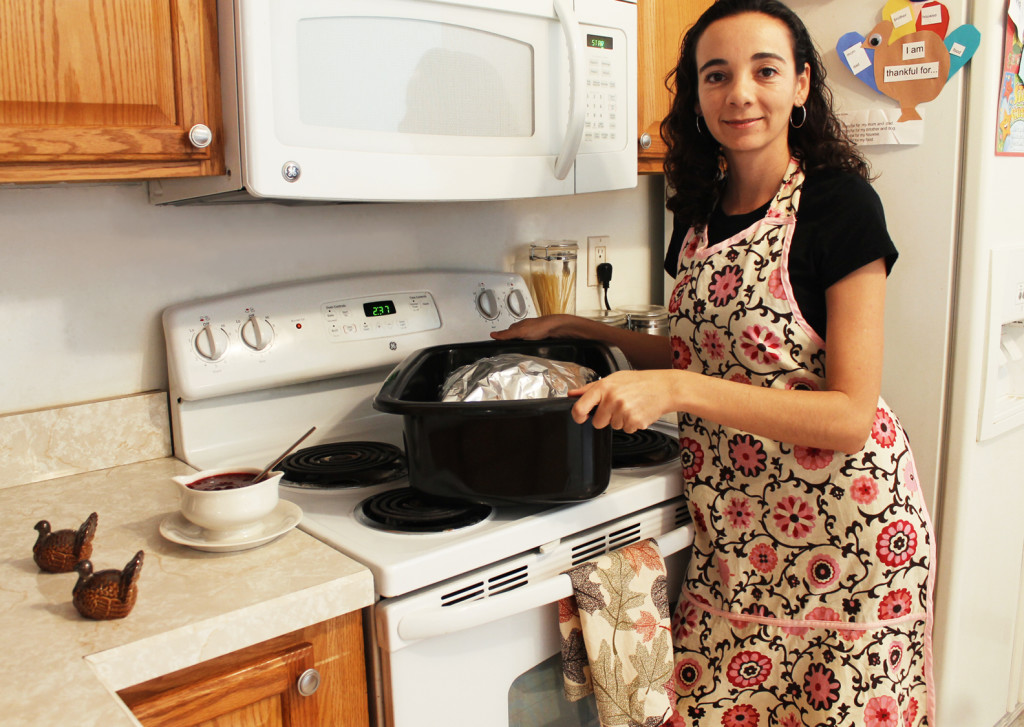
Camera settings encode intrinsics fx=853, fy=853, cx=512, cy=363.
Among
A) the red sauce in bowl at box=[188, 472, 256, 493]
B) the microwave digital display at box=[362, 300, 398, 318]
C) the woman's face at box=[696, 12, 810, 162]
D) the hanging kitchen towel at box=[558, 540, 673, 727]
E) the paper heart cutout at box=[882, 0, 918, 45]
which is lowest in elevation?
the hanging kitchen towel at box=[558, 540, 673, 727]

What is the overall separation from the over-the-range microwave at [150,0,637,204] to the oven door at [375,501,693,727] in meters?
0.54

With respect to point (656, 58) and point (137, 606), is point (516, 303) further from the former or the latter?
point (137, 606)

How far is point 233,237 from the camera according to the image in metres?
1.45

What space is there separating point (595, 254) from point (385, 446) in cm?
77

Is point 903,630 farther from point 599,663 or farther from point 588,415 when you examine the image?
point 588,415

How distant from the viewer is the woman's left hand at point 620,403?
1.07m

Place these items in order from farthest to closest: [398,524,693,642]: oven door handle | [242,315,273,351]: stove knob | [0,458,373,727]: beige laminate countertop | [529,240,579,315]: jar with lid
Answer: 1. [529,240,579,315]: jar with lid
2. [242,315,273,351]: stove knob
3. [398,524,693,642]: oven door handle
4. [0,458,373,727]: beige laminate countertop

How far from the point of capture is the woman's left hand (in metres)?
1.07

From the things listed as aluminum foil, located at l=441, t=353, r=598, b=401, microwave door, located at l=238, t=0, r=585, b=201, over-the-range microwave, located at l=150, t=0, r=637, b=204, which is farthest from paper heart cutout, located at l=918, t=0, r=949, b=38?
aluminum foil, located at l=441, t=353, r=598, b=401

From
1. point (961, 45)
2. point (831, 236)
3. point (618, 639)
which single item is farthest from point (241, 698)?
point (961, 45)

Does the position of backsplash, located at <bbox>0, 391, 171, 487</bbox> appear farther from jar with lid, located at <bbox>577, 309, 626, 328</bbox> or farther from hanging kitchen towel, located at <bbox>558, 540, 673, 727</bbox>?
jar with lid, located at <bbox>577, 309, 626, 328</bbox>

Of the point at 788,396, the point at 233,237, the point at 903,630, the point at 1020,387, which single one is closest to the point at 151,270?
the point at 233,237

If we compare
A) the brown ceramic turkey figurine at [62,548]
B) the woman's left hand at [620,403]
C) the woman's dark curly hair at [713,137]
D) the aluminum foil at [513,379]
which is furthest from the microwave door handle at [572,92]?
the brown ceramic turkey figurine at [62,548]

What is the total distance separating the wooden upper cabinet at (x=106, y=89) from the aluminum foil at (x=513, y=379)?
1.49 feet
